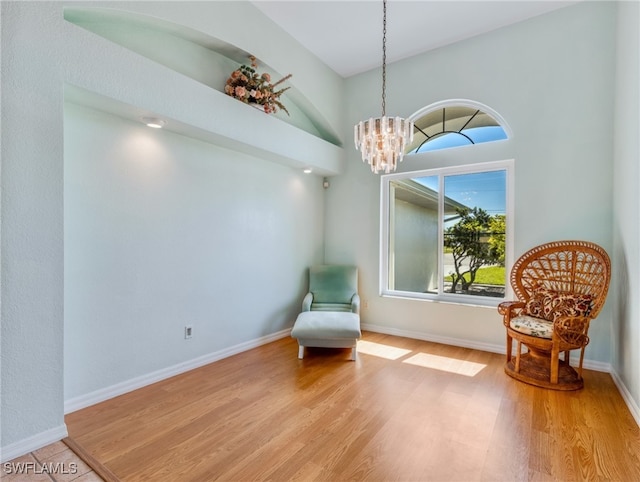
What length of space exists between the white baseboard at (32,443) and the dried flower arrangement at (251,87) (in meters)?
2.99

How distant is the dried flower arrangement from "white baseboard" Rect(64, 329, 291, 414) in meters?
2.63

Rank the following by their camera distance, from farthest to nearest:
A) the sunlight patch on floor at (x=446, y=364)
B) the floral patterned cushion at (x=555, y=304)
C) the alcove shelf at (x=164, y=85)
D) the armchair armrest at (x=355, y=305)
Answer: the armchair armrest at (x=355, y=305), the sunlight patch on floor at (x=446, y=364), the floral patterned cushion at (x=555, y=304), the alcove shelf at (x=164, y=85)

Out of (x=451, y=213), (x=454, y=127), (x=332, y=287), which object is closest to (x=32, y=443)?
(x=332, y=287)

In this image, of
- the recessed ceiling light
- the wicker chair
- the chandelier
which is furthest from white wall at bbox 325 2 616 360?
the recessed ceiling light

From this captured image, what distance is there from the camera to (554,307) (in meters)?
2.88

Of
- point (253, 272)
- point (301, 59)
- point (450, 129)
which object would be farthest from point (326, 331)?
point (301, 59)

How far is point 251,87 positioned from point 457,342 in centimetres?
368

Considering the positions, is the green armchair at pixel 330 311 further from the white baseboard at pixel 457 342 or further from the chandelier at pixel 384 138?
the chandelier at pixel 384 138

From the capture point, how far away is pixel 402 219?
14.4 feet

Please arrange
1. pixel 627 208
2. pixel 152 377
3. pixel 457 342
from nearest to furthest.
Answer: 1. pixel 627 208
2. pixel 152 377
3. pixel 457 342

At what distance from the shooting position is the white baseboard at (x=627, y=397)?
2193 mm

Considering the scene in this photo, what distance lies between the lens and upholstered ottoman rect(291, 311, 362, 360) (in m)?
3.22

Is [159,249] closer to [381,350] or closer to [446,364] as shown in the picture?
[381,350]

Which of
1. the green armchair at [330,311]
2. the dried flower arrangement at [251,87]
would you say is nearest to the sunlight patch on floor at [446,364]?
the green armchair at [330,311]
